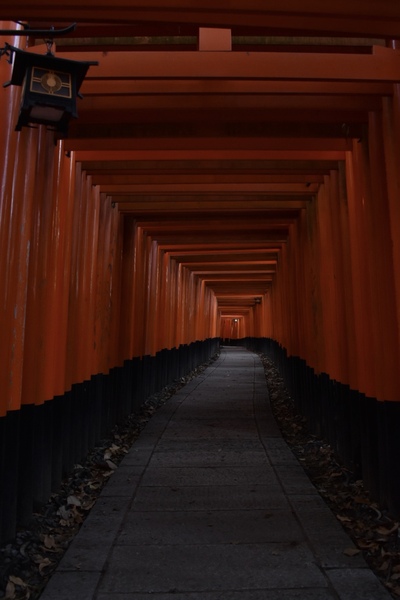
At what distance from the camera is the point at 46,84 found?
9.66ft

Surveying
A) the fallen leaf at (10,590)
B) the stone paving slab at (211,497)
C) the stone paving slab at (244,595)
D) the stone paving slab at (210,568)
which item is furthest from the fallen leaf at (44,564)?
the stone paving slab at (211,497)

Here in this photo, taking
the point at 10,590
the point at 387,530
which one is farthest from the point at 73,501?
the point at 387,530

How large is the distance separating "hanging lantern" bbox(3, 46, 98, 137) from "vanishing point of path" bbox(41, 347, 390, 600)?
2.78 meters

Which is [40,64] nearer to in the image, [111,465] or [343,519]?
[343,519]

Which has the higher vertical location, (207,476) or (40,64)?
(40,64)

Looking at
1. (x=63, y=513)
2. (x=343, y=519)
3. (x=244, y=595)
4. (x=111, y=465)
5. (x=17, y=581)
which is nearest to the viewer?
(x=244, y=595)

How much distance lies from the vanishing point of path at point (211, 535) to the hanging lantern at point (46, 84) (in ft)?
9.11

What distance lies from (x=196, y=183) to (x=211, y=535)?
4310 mm

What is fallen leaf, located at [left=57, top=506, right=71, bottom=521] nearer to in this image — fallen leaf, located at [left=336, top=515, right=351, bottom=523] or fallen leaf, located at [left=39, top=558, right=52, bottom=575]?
fallen leaf, located at [left=39, top=558, right=52, bottom=575]

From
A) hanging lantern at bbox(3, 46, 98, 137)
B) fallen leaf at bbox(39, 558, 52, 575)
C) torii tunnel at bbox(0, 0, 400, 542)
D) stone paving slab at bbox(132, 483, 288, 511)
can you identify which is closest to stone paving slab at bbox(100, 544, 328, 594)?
fallen leaf at bbox(39, 558, 52, 575)

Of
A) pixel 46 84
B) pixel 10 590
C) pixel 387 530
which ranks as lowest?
pixel 10 590

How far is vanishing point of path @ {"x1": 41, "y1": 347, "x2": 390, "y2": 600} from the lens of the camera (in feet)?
9.21

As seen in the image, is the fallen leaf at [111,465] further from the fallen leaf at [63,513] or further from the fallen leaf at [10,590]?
the fallen leaf at [10,590]

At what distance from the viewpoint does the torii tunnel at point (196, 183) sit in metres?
3.38
